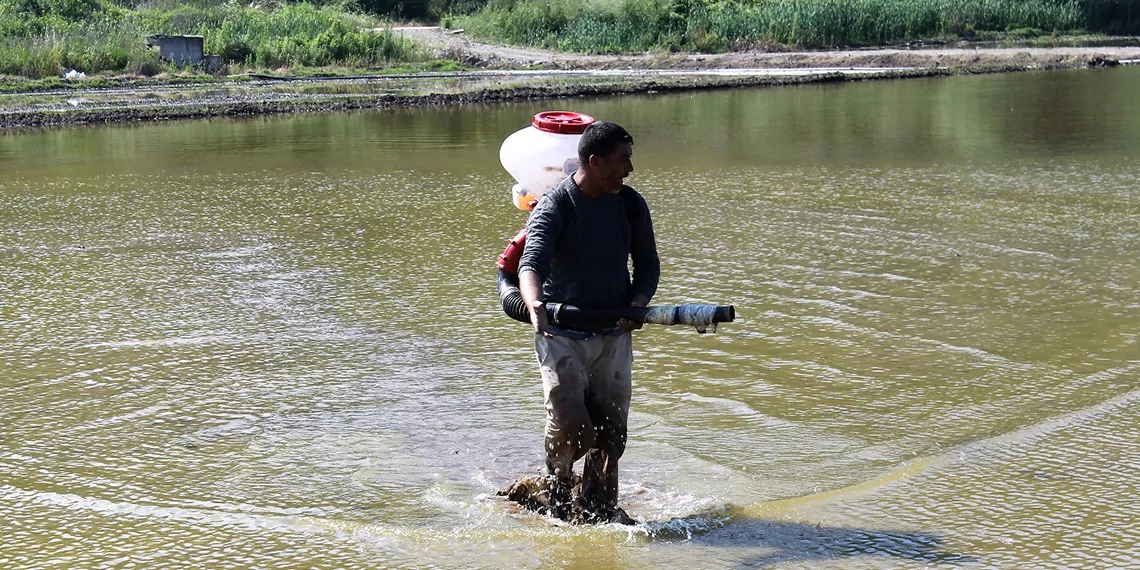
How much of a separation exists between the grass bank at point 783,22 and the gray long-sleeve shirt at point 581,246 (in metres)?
41.8

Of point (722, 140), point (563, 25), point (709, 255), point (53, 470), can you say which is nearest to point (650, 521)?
point (53, 470)

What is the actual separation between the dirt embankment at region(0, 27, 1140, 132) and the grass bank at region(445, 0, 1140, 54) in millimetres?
2078

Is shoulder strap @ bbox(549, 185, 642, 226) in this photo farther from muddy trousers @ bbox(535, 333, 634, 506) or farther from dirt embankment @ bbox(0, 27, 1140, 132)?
dirt embankment @ bbox(0, 27, 1140, 132)

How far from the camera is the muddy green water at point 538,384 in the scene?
202 inches

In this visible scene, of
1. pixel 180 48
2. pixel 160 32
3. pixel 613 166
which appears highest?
pixel 160 32

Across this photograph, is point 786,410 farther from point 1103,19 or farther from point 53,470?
point 1103,19

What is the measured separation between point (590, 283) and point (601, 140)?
A: 0.52 meters

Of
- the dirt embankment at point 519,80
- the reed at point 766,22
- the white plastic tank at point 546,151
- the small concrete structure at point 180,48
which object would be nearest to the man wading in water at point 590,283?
the white plastic tank at point 546,151

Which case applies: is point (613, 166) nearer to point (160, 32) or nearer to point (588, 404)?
point (588, 404)

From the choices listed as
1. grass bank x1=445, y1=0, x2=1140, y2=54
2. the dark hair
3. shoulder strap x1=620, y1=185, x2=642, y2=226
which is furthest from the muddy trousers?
grass bank x1=445, y1=0, x2=1140, y2=54

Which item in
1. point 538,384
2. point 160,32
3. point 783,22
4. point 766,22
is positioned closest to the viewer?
point 538,384

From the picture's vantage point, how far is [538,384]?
7.19 m

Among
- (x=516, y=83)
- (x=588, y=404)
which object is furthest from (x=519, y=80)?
(x=588, y=404)

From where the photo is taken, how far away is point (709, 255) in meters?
10.5
